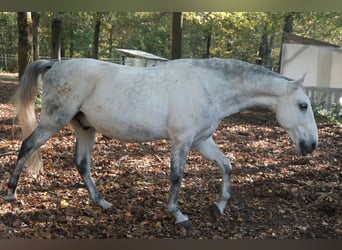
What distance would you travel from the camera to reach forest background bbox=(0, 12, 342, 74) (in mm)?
3773

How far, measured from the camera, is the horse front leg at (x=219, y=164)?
329 cm

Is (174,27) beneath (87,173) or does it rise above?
above

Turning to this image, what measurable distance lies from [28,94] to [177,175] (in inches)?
59.9

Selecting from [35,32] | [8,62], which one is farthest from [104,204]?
A: [8,62]

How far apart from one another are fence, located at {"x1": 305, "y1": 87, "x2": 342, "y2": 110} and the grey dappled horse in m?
0.97

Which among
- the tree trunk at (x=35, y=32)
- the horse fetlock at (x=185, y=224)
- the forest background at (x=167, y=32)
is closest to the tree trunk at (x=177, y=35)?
the forest background at (x=167, y=32)

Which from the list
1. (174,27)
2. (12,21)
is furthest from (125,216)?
(12,21)

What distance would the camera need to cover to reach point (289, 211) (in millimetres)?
3441

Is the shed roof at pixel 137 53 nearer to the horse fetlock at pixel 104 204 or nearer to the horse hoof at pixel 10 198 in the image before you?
the horse fetlock at pixel 104 204

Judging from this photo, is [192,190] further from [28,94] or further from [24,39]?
[24,39]

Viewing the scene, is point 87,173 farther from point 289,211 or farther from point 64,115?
point 289,211
